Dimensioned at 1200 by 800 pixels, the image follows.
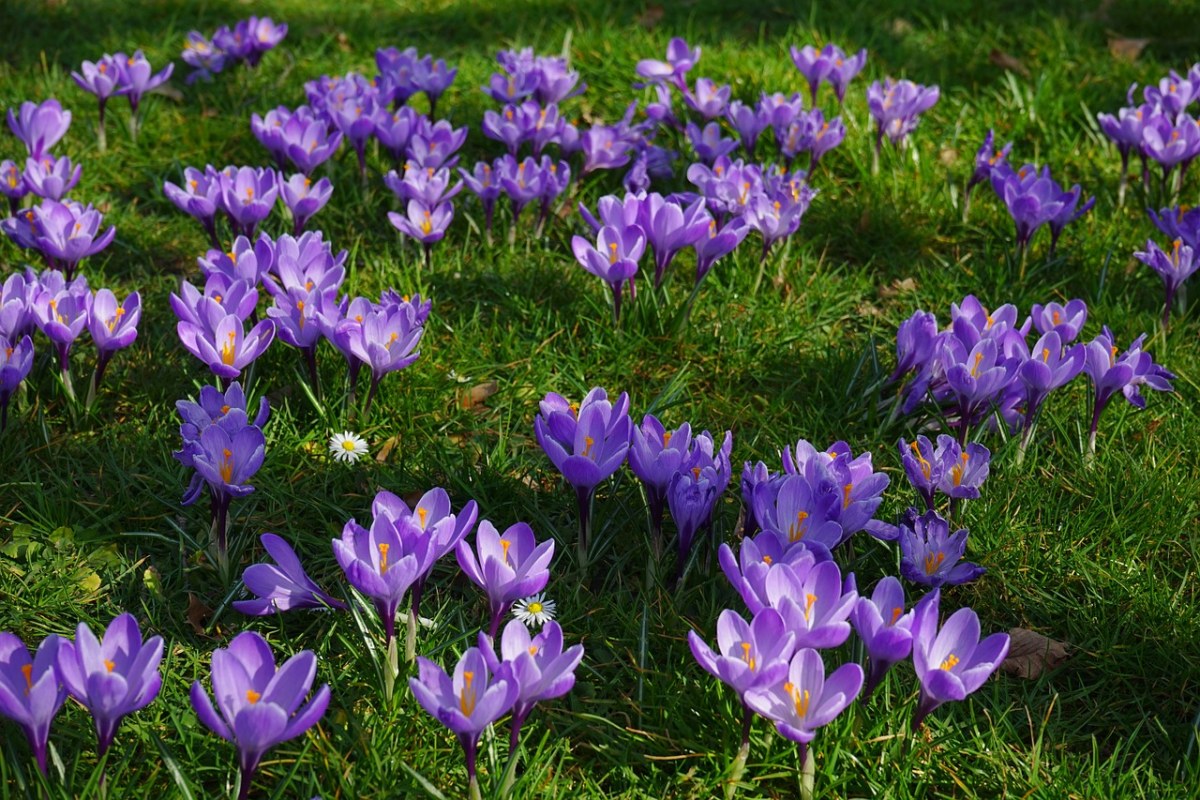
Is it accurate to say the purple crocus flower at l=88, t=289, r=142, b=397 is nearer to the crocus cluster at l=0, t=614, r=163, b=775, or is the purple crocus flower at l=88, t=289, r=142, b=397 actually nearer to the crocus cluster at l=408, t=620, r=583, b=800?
the crocus cluster at l=0, t=614, r=163, b=775

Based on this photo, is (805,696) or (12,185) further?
(12,185)

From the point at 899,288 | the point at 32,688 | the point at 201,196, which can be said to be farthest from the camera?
the point at 899,288

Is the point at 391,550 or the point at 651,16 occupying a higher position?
the point at 391,550

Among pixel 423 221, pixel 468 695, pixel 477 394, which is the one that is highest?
pixel 468 695

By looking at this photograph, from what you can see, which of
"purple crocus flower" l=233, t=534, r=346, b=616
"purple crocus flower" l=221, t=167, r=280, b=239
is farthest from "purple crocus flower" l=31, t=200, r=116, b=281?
"purple crocus flower" l=233, t=534, r=346, b=616

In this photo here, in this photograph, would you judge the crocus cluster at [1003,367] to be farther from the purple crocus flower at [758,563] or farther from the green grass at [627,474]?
the purple crocus flower at [758,563]

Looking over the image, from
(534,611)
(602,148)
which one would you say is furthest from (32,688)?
(602,148)

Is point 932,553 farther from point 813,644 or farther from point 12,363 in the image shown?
point 12,363

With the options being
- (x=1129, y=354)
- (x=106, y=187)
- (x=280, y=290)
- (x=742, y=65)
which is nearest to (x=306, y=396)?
(x=280, y=290)
